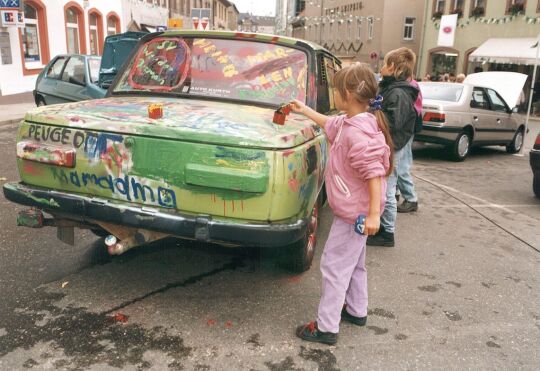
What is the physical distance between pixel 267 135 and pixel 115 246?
3.81ft

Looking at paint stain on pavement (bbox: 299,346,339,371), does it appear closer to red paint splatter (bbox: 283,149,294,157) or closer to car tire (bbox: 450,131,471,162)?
red paint splatter (bbox: 283,149,294,157)

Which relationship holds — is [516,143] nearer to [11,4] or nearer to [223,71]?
[223,71]

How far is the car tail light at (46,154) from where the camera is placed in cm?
299

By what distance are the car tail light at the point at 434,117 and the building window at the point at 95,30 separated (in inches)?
708

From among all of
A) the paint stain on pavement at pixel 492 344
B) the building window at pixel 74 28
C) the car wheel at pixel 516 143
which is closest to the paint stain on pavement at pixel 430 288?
the paint stain on pavement at pixel 492 344

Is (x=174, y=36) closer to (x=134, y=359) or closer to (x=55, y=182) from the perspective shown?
(x=55, y=182)

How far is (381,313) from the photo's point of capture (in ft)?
11.4

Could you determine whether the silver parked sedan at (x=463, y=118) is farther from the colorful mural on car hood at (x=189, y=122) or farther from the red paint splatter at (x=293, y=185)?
the red paint splatter at (x=293, y=185)

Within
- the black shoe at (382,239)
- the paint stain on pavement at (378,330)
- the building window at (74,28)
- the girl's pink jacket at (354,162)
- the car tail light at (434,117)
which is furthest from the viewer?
the building window at (74,28)

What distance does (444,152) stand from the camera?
11.6 metres

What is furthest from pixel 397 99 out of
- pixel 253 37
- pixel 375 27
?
pixel 375 27

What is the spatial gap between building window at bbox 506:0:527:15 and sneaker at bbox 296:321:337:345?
2608cm

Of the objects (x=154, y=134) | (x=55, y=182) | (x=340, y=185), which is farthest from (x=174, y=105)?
(x=340, y=185)

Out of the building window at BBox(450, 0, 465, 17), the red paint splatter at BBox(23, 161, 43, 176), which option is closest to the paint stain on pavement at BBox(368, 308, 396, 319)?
the red paint splatter at BBox(23, 161, 43, 176)
